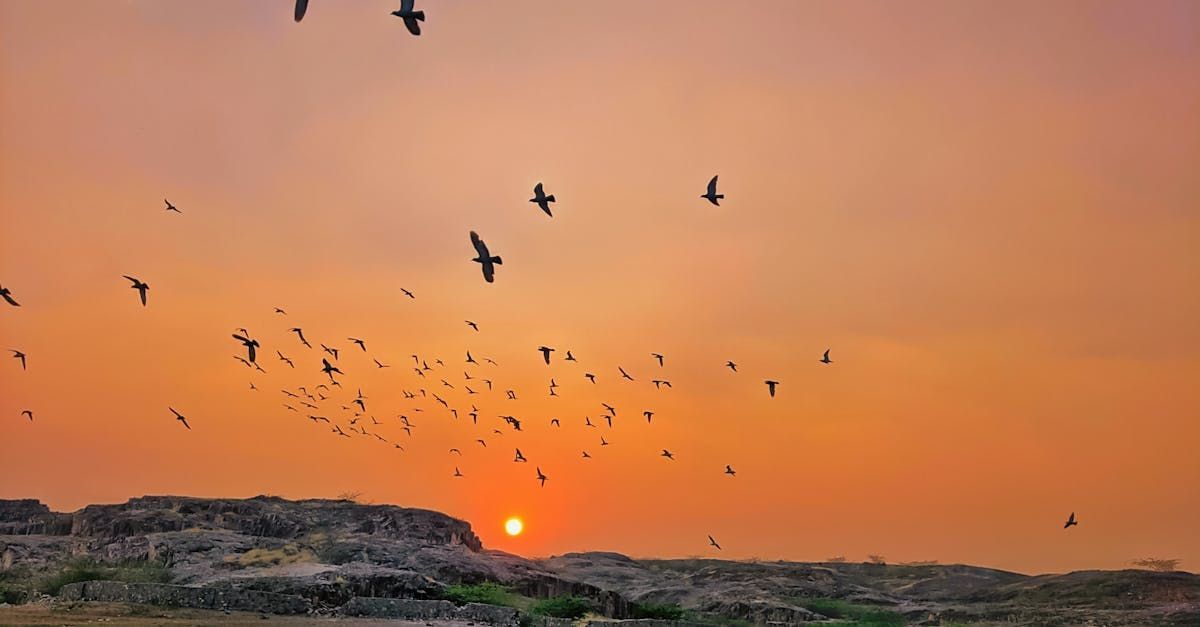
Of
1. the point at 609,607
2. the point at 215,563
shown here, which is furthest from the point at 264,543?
the point at 609,607

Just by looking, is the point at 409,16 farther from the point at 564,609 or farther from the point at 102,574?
the point at 102,574

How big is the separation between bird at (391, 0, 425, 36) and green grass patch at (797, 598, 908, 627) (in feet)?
214

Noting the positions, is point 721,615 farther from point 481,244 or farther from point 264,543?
point 481,244

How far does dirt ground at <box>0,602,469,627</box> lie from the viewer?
131 feet

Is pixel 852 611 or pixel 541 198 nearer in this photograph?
pixel 541 198

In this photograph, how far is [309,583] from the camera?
60812 millimetres

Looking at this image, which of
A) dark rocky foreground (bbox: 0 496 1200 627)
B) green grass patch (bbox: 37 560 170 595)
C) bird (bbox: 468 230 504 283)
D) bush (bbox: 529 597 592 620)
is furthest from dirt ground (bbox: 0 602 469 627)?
bird (bbox: 468 230 504 283)

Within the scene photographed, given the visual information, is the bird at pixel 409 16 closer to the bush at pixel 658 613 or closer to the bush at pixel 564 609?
the bush at pixel 564 609

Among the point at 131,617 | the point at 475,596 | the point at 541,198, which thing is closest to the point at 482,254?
the point at 541,198

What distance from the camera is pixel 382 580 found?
64.4 meters

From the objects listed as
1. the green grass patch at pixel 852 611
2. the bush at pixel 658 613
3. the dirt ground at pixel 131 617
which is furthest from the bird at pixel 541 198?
the green grass patch at pixel 852 611

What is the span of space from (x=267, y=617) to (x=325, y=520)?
4783cm

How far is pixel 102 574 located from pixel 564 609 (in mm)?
33478

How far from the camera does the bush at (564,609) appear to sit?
5803 centimetres
